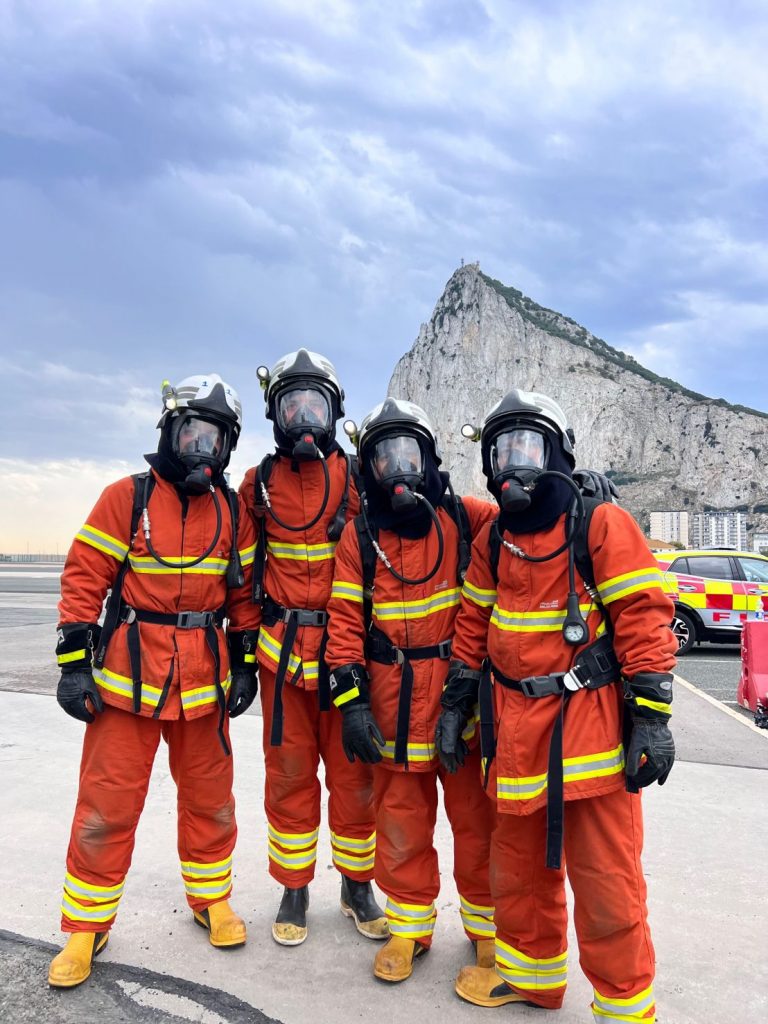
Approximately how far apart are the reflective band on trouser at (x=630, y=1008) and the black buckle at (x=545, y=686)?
3.01 ft

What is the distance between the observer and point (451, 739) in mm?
2533

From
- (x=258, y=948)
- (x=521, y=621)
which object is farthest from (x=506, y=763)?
(x=258, y=948)

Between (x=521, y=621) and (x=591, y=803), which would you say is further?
(x=521, y=621)

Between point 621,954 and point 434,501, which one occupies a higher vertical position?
point 434,501

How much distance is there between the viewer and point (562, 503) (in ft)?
7.86

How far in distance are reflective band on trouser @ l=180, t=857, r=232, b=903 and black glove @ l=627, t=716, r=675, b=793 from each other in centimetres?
172

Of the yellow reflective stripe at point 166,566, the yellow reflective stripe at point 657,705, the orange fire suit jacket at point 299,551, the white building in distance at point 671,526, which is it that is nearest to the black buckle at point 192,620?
the yellow reflective stripe at point 166,566

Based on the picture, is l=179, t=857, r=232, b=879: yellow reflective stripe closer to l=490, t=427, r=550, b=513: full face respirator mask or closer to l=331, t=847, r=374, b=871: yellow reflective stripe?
l=331, t=847, r=374, b=871: yellow reflective stripe

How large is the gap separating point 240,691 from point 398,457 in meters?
1.22

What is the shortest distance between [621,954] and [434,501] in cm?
163

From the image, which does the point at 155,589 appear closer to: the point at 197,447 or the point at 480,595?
the point at 197,447

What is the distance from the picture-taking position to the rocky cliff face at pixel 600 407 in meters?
111

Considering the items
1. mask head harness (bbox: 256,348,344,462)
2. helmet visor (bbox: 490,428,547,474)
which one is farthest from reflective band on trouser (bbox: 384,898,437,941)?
mask head harness (bbox: 256,348,344,462)

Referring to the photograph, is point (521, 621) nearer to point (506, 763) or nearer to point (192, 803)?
point (506, 763)
